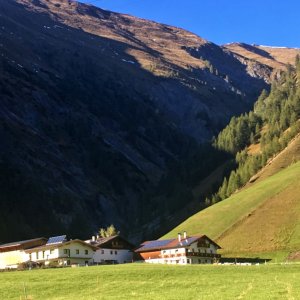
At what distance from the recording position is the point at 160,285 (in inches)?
2163

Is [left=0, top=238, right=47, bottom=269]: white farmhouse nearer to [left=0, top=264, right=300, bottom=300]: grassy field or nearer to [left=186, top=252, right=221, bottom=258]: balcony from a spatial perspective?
[left=186, top=252, right=221, bottom=258]: balcony

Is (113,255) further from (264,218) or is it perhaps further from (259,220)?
(264,218)

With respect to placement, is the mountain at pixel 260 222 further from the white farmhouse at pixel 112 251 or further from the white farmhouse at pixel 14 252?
the white farmhouse at pixel 14 252

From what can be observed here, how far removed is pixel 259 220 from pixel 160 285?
70.5 m

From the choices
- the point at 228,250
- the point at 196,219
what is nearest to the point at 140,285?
the point at 228,250

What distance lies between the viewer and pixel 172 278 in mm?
61812

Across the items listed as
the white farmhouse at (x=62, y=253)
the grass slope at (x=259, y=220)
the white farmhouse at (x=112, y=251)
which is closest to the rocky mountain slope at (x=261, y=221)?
the grass slope at (x=259, y=220)

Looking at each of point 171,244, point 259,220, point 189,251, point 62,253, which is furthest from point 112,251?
point 259,220

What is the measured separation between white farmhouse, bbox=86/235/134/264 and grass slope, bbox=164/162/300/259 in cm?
2004

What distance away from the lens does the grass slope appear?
10988 cm

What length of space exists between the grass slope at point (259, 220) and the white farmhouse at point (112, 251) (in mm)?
20044

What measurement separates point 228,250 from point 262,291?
6956cm

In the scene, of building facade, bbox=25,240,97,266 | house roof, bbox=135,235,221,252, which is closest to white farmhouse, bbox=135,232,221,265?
house roof, bbox=135,235,221,252

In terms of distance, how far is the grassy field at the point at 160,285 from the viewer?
45522 millimetres
